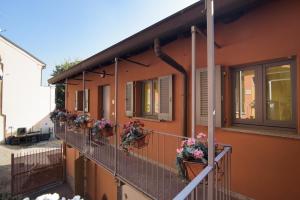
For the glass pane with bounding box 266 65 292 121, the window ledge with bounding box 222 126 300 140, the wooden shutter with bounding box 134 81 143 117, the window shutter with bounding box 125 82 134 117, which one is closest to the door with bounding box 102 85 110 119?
Answer: the window shutter with bounding box 125 82 134 117

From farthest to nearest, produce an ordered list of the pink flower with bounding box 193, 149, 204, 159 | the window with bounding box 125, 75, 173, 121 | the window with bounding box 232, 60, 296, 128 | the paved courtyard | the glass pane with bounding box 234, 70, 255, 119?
the paved courtyard → the window with bounding box 125, 75, 173, 121 → the glass pane with bounding box 234, 70, 255, 119 → the window with bounding box 232, 60, 296, 128 → the pink flower with bounding box 193, 149, 204, 159

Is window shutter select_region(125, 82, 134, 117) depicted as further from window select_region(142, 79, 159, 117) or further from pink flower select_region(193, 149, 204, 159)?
pink flower select_region(193, 149, 204, 159)

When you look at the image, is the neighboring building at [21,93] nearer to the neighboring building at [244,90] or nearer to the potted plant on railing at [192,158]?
the neighboring building at [244,90]

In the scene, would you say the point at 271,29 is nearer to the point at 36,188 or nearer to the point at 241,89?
the point at 241,89

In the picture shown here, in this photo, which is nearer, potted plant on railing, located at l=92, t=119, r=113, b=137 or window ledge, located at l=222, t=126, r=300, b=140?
window ledge, located at l=222, t=126, r=300, b=140

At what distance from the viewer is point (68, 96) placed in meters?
12.8

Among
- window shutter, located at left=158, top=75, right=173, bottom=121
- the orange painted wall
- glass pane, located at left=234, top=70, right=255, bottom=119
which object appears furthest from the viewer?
the orange painted wall

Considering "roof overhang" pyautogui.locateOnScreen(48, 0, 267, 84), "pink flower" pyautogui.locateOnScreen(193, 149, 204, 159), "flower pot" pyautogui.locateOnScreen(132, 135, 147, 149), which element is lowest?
"flower pot" pyautogui.locateOnScreen(132, 135, 147, 149)

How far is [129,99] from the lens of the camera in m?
6.33

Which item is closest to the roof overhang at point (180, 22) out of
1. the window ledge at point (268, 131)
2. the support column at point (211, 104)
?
the support column at point (211, 104)

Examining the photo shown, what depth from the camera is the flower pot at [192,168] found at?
2348 mm

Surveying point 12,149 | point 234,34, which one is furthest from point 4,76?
point 234,34

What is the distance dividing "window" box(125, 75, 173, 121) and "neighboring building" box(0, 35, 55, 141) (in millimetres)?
16932

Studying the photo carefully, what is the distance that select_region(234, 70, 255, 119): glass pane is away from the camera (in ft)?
11.1
